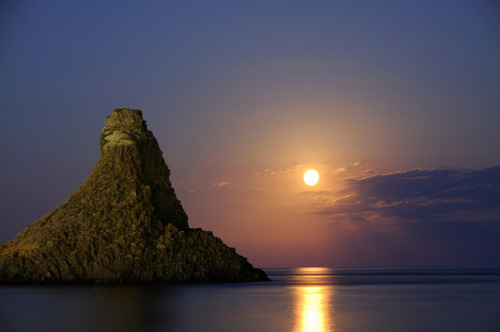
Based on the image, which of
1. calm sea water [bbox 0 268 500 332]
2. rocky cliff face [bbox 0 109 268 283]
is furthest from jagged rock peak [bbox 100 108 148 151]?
calm sea water [bbox 0 268 500 332]

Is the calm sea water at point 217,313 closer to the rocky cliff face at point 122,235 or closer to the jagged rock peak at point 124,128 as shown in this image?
the rocky cliff face at point 122,235

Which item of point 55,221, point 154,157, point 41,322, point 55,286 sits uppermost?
point 154,157

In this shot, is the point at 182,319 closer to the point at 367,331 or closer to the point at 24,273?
the point at 367,331

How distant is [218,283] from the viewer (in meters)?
115

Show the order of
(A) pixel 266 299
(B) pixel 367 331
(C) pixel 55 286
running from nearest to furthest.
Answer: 1. (B) pixel 367 331
2. (A) pixel 266 299
3. (C) pixel 55 286

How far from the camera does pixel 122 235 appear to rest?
103 meters

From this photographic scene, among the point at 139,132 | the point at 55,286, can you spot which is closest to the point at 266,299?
the point at 55,286

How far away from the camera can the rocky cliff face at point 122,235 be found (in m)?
101

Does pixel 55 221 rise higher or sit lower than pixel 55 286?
higher

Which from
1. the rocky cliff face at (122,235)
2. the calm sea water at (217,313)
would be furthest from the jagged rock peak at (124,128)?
the calm sea water at (217,313)

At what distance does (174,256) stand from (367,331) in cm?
6067

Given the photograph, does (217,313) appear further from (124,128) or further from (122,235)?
(124,128)

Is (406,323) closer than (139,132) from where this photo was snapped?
Yes

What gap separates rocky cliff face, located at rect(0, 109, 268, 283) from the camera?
101 metres
